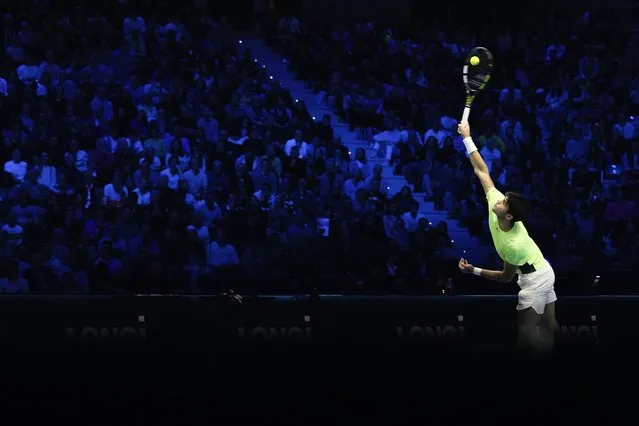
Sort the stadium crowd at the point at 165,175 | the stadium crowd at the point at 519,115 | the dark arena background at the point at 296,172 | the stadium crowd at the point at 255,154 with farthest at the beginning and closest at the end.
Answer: the stadium crowd at the point at 519,115 → the stadium crowd at the point at 255,154 → the stadium crowd at the point at 165,175 → the dark arena background at the point at 296,172

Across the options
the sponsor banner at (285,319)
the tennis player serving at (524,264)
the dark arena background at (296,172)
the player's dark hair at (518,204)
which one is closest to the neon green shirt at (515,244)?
the tennis player serving at (524,264)

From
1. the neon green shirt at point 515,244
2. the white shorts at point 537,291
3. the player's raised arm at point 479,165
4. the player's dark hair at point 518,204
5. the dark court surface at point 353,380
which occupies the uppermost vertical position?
the player's raised arm at point 479,165

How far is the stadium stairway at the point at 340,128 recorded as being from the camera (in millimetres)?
13680

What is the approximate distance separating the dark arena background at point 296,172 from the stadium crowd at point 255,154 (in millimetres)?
32

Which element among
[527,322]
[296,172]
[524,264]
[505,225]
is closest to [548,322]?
[527,322]

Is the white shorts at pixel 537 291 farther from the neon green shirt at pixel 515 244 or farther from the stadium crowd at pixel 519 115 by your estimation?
the stadium crowd at pixel 519 115

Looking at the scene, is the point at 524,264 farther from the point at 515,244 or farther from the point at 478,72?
the point at 478,72

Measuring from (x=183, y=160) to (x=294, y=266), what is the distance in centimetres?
245

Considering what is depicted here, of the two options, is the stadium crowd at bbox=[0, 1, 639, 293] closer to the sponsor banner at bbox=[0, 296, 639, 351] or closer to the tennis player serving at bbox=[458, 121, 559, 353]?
the sponsor banner at bbox=[0, 296, 639, 351]

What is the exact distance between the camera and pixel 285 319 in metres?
9.64

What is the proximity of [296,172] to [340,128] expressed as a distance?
7.34ft

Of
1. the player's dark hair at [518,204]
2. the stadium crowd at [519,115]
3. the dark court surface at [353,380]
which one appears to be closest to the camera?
the dark court surface at [353,380]

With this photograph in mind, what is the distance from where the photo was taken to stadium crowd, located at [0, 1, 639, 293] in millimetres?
12297

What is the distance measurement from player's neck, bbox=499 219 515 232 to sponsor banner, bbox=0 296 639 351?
1298mm
